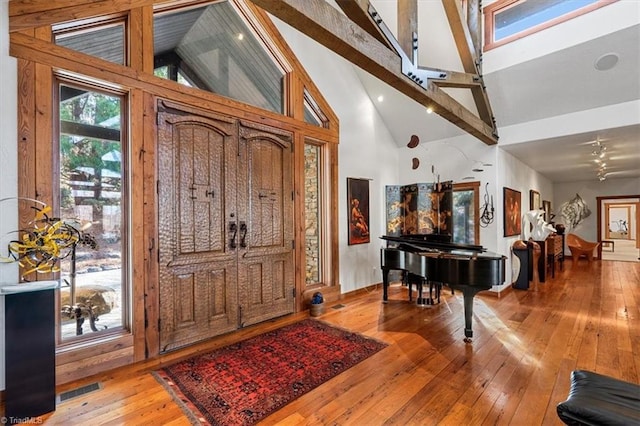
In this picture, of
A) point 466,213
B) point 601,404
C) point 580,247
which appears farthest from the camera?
point 580,247

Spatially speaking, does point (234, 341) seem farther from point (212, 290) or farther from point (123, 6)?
point (123, 6)

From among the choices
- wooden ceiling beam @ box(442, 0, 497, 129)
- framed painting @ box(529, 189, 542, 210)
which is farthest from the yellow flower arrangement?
framed painting @ box(529, 189, 542, 210)

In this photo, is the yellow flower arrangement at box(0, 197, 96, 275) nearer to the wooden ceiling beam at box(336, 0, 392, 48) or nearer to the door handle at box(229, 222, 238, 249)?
the door handle at box(229, 222, 238, 249)

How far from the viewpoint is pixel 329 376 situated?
256cm

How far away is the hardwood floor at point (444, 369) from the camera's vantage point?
206cm

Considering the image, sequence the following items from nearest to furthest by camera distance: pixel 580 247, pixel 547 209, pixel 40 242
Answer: pixel 40 242 → pixel 580 247 → pixel 547 209

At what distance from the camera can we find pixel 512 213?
5672mm

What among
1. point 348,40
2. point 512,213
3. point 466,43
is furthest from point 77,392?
point 512,213

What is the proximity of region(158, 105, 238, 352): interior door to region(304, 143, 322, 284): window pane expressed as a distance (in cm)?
147

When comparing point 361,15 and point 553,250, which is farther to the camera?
point 553,250

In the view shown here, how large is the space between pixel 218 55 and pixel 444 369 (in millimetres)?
4330

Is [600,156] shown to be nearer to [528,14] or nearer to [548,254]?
[548,254]

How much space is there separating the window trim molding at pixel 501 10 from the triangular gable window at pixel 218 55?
10.3ft

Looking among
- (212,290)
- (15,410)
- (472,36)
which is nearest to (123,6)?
(212,290)
